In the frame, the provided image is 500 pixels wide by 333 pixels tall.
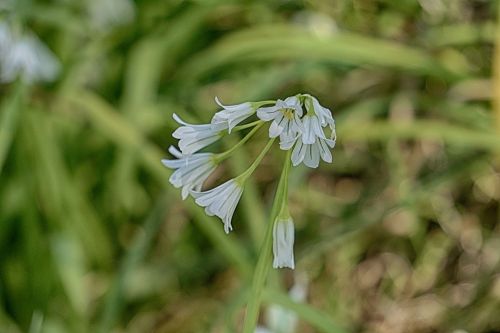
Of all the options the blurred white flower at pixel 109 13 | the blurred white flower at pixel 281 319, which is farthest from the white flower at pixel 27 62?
the blurred white flower at pixel 281 319

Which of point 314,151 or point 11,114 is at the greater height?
point 314,151

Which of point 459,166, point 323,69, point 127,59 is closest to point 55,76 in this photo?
point 127,59

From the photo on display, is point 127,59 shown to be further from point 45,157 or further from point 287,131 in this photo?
point 287,131

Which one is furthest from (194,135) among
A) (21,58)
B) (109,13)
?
(109,13)

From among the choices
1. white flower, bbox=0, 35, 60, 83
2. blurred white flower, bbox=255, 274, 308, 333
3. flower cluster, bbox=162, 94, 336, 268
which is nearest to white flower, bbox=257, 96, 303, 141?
flower cluster, bbox=162, 94, 336, 268

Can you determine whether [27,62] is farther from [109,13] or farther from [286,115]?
[286,115]

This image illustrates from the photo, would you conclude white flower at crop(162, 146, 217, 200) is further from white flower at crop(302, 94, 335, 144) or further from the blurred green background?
the blurred green background

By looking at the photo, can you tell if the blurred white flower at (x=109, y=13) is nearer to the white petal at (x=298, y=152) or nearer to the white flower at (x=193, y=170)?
the white flower at (x=193, y=170)

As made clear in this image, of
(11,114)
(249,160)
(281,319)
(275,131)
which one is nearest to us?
(275,131)
